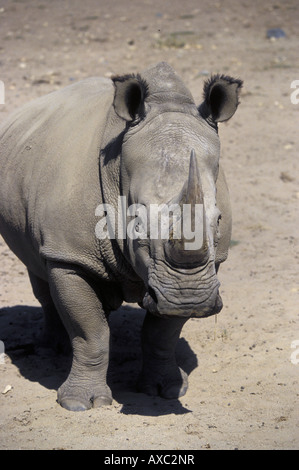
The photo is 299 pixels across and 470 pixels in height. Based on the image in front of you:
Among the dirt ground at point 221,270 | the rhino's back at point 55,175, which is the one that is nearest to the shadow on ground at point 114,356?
the dirt ground at point 221,270

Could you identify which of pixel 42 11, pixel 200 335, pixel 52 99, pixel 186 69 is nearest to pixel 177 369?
pixel 200 335

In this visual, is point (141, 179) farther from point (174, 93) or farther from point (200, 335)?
point (200, 335)

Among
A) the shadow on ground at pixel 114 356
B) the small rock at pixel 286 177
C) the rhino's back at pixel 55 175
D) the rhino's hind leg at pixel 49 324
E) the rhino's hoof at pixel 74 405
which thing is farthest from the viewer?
the small rock at pixel 286 177

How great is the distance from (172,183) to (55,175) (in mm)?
1140

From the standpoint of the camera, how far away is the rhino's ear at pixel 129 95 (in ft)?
15.6

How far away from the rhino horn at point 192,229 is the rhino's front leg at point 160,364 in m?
1.61

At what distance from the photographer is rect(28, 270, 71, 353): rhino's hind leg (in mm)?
6637

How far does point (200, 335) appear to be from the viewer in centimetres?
670

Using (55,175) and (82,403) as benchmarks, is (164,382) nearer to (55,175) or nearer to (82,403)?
(82,403)

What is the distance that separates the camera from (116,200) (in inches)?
194

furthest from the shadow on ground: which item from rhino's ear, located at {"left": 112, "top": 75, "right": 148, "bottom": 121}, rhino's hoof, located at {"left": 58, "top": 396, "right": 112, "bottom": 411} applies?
rhino's ear, located at {"left": 112, "top": 75, "right": 148, "bottom": 121}

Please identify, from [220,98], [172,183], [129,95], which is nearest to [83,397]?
[172,183]

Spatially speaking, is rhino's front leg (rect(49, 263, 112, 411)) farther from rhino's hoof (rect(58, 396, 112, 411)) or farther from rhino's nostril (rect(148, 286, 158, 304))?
rhino's nostril (rect(148, 286, 158, 304))

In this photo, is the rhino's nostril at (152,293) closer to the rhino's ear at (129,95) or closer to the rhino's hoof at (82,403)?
the rhino's ear at (129,95)
